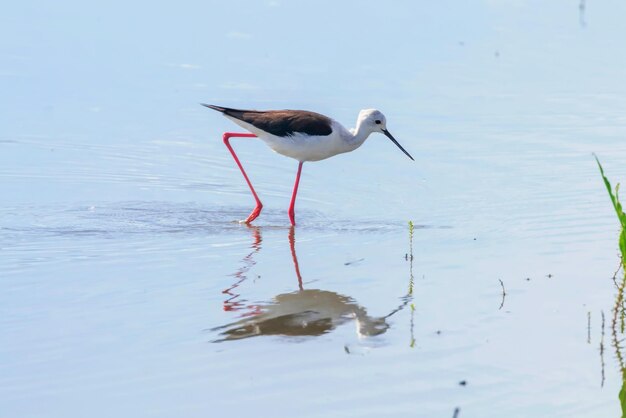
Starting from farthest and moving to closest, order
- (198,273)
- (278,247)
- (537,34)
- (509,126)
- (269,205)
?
(537,34) → (509,126) → (269,205) → (278,247) → (198,273)

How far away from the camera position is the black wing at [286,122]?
1026cm

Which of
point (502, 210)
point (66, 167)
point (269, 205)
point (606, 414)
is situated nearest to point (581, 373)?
point (606, 414)

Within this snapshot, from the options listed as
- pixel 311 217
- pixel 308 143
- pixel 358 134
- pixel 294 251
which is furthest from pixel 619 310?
pixel 358 134

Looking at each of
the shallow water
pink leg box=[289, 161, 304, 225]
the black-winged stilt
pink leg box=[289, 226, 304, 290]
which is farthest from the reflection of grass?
the black-winged stilt

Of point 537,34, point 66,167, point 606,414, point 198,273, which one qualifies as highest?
point 537,34

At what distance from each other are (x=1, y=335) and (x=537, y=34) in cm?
1132

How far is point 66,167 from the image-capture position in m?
10.9

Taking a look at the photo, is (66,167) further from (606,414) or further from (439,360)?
(606,414)

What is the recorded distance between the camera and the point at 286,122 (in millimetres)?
10305

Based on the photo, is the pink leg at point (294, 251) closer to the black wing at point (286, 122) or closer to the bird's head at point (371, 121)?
the black wing at point (286, 122)

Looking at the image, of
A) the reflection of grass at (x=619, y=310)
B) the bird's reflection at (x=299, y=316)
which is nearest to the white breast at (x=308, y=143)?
the bird's reflection at (x=299, y=316)

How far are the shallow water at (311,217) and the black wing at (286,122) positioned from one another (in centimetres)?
63

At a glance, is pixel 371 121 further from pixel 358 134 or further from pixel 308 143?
pixel 308 143

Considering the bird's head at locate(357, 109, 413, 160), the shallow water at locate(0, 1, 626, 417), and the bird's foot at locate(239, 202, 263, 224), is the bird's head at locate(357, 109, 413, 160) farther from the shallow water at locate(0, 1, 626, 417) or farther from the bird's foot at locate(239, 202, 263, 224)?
the bird's foot at locate(239, 202, 263, 224)
